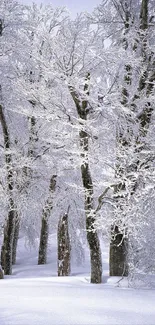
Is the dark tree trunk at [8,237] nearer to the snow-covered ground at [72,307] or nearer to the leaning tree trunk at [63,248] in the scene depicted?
the leaning tree trunk at [63,248]

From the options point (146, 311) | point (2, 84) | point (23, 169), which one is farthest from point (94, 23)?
point (146, 311)

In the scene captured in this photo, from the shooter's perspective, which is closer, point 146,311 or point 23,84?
point 146,311

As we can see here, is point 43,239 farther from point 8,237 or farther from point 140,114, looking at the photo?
point 140,114

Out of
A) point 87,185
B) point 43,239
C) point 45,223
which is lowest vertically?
point 43,239

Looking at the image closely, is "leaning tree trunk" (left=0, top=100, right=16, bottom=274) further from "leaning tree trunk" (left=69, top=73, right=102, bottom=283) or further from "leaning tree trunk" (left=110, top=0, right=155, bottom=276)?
"leaning tree trunk" (left=110, top=0, right=155, bottom=276)

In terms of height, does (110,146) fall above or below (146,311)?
above

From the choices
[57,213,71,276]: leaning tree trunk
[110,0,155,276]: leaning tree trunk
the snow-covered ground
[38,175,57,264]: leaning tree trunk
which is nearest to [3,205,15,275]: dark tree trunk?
[38,175,57,264]: leaning tree trunk

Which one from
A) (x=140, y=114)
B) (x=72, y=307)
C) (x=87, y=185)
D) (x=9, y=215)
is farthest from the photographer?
(x=9, y=215)

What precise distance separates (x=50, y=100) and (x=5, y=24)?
4098 mm

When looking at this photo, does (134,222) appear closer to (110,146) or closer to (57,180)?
(110,146)

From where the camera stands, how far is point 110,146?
8758 mm

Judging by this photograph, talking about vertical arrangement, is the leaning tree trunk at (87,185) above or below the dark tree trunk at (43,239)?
above

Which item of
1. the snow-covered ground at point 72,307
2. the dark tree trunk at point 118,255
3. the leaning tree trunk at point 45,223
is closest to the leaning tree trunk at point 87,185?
the dark tree trunk at point 118,255

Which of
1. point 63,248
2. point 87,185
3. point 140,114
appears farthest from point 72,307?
point 63,248
